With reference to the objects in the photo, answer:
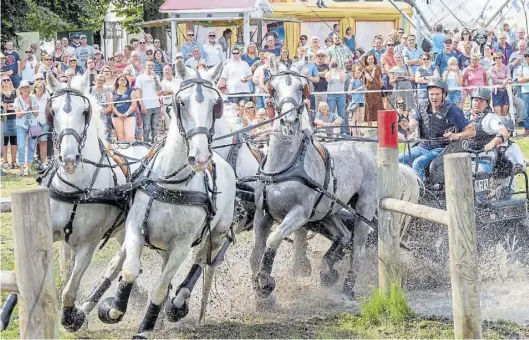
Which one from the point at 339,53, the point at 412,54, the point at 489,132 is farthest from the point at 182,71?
the point at 412,54

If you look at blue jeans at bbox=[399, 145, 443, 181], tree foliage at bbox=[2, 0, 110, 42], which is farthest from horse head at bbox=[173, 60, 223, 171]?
tree foliage at bbox=[2, 0, 110, 42]

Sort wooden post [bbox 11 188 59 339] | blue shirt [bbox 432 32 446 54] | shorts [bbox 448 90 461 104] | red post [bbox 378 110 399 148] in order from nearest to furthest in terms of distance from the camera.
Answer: wooden post [bbox 11 188 59 339], red post [bbox 378 110 399 148], shorts [bbox 448 90 461 104], blue shirt [bbox 432 32 446 54]

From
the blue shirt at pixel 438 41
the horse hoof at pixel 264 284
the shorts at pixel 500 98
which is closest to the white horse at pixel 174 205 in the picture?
the horse hoof at pixel 264 284

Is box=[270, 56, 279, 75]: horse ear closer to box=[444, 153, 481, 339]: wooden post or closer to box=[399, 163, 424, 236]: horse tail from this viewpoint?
box=[399, 163, 424, 236]: horse tail

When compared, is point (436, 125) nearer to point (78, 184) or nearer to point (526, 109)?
point (78, 184)

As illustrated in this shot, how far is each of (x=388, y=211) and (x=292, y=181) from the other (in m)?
0.91

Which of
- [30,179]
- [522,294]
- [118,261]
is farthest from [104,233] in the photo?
[30,179]

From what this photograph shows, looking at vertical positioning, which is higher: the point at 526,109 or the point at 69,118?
the point at 526,109

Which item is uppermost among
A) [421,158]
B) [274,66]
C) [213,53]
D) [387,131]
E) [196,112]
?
[213,53]

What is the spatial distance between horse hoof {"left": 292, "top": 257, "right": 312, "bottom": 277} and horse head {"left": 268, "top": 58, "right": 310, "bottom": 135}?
1595 millimetres

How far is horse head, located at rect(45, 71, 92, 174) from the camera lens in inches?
242

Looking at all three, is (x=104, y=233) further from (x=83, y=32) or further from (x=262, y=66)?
(x=83, y=32)

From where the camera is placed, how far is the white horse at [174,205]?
238 inches

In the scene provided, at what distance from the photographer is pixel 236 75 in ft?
52.7
